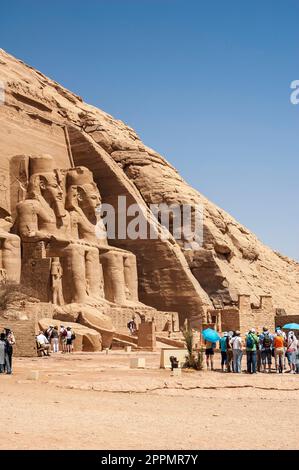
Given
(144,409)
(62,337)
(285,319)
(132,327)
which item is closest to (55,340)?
(62,337)

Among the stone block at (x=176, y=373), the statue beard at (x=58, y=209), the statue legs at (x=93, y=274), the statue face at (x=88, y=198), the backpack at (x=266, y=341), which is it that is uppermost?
the statue face at (x=88, y=198)

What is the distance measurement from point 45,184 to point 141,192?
656 centimetres

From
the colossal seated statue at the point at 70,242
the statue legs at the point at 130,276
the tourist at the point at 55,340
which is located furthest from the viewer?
the statue legs at the point at 130,276

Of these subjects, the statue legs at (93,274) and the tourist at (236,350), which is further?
the statue legs at (93,274)

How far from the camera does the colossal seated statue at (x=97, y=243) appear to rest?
99.5 feet

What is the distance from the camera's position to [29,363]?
15.7 meters

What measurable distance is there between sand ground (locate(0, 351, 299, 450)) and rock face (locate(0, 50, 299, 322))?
14.9 metres

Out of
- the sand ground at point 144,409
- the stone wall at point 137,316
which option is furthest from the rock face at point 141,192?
the sand ground at point 144,409

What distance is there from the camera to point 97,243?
31.3 meters

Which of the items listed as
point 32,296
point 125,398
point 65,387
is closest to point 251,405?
point 125,398

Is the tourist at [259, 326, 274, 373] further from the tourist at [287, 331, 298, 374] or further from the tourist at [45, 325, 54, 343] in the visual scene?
the tourist at [45, 325, 54, 343]

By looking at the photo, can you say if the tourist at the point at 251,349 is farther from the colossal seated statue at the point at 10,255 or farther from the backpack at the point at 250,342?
the colossal seated statue at the point at 10,255

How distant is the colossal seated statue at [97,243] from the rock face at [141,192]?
4.53 ft

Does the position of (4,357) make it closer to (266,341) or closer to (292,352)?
(266,341)
